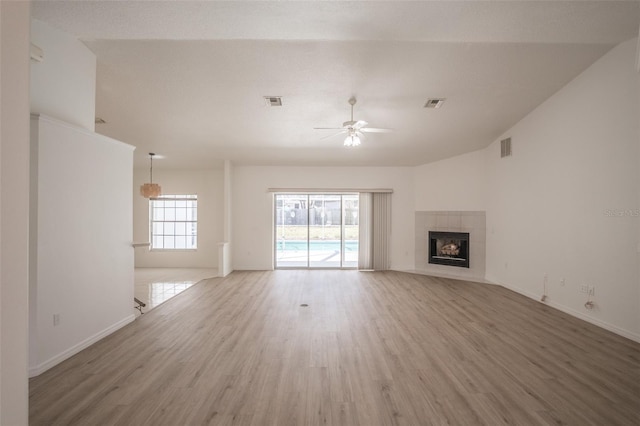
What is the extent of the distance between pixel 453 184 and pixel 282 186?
428cm

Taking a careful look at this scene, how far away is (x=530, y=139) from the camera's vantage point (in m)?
4.88

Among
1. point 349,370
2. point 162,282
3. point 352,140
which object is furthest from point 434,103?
point 162,282

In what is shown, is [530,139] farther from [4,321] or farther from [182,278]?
[182,278]

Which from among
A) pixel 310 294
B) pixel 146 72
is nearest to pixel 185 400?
pixel 310 294

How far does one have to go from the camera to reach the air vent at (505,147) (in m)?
5.48

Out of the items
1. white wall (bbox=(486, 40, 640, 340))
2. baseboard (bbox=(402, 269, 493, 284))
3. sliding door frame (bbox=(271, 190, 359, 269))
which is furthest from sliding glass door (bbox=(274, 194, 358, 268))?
white wall (bbox=(486, 40, 640, 340))

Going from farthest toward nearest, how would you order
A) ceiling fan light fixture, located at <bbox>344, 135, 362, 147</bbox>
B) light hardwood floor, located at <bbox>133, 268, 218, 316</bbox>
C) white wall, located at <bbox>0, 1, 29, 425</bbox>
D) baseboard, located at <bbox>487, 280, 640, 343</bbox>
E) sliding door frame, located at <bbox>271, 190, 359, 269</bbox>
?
sliding door frame, located at <bbox>271, 190, 359, 269</bbox>, light hardwood floor, located at <bbox>133, 268, 218, 316</bbox>, ceiling fan light fixture, located at <bbox>344, 135, 362, 147</bbox>, baseboard, located at <bbox>487, 280, 640, 343</bbox>, white wall, located at <bbox>0, 1, 29, 425</bbox>

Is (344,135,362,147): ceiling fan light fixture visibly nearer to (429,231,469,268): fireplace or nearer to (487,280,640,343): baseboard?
(487,280,640,343): baseboard

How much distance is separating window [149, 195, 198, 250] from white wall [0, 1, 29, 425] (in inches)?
311

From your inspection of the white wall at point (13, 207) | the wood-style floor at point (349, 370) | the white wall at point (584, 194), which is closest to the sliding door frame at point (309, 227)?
the wood-style floor at point (349, 370)

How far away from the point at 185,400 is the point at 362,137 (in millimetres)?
4859

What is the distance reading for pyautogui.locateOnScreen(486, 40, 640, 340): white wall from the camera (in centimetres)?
328

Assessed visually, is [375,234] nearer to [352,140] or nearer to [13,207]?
[352,140]

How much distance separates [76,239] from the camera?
9.66 ft
